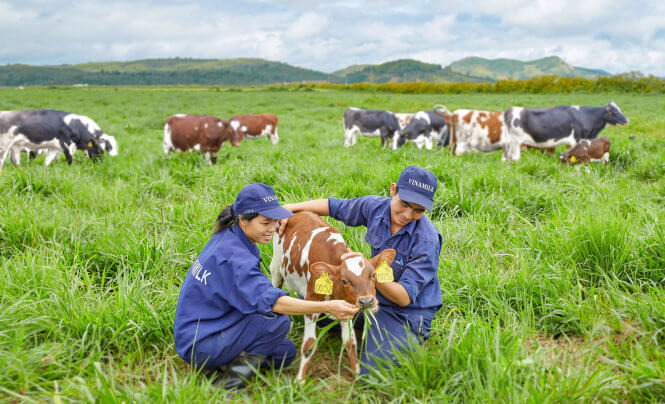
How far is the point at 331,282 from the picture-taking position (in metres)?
2.47

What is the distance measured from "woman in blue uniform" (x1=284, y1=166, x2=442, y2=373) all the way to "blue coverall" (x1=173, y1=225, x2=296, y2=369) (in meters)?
0.71

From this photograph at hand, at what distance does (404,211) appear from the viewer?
2.98m

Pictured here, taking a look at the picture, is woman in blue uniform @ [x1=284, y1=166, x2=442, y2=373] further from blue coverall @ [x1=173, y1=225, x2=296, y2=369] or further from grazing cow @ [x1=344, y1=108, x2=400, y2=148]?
grazing cow @ [x1=344, y1=108, x2=400, y2=148]

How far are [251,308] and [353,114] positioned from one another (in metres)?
11.7

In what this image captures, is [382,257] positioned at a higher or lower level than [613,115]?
lower

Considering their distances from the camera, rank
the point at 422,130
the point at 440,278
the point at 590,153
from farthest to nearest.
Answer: the point at 422,130 < the point at 590,153 < the point at 440,278

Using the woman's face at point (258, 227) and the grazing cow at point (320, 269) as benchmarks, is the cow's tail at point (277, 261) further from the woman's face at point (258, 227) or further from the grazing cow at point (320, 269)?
the woman's face at point (258, 227)

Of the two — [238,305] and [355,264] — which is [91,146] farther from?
[355,264]

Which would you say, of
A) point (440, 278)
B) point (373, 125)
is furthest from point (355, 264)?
point (373, 125)

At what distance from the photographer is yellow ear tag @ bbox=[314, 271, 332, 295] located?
2434 mm

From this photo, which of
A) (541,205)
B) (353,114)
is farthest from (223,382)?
(353,114)

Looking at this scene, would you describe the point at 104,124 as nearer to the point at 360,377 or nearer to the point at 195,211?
the point at 195,211

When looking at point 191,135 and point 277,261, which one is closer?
point 277,261

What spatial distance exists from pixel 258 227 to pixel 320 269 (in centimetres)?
54
